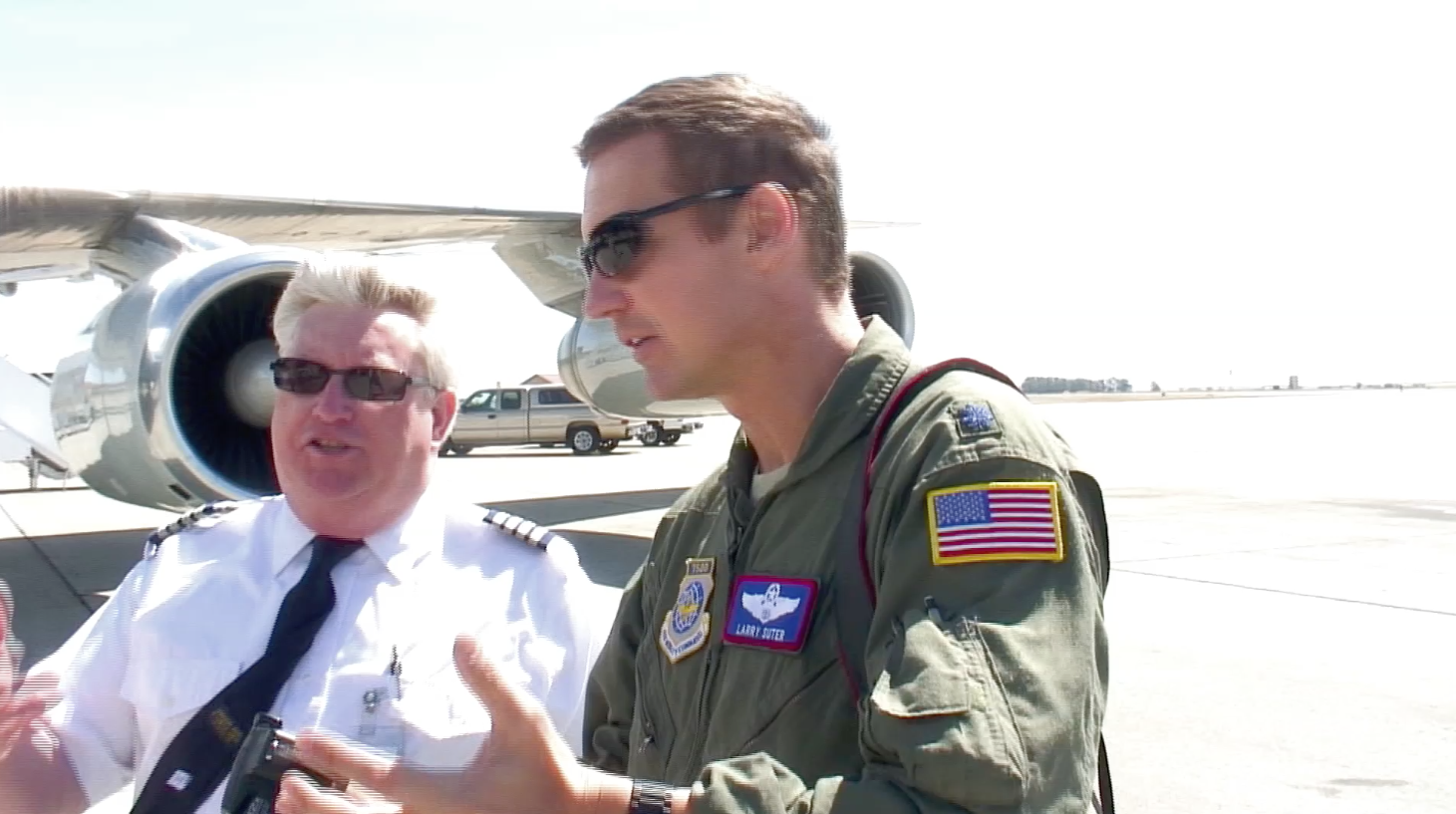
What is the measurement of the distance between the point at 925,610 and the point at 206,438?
5.01 meters

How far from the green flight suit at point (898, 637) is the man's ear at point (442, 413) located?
700mm

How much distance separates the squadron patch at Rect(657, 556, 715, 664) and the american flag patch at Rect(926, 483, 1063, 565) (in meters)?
0.39

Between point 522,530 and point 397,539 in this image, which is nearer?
point 397,539

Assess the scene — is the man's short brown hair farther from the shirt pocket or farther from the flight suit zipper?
the shirt pocket

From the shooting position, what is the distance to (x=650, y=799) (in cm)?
102

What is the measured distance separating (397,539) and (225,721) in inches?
15.4

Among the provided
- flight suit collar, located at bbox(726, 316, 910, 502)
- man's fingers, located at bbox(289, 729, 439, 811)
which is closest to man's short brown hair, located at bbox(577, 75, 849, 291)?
flight suit collar, located at bbox(726, 316, 910, 502)

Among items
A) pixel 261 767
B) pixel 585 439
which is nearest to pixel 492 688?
pixel 261 767

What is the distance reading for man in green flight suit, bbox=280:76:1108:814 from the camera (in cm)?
105

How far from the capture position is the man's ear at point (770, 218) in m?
1.36

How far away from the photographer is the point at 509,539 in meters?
2.13

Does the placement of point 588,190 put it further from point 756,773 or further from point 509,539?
point 509,539

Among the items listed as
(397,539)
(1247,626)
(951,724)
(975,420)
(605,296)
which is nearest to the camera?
(951,724)

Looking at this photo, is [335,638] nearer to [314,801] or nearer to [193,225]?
[314,801]
